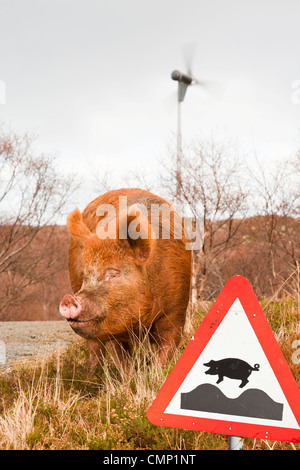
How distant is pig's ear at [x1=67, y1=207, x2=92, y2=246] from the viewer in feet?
13.4

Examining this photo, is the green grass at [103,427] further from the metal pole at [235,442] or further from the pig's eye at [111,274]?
the pig's eye at [111,274]

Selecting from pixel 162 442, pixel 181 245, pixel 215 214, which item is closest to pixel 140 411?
pixel 162 442

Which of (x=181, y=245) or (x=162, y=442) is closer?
(x=162, y=442)

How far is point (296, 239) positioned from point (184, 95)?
674 cm

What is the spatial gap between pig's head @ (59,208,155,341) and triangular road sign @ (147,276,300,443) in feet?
4.79

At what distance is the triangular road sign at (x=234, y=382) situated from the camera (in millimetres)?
2213

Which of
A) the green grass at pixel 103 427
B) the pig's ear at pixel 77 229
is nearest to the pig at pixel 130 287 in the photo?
the pig's ear at pixel 77 229

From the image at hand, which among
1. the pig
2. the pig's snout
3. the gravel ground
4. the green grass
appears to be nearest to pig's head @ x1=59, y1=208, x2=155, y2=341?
the pig

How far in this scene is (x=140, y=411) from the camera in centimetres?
306

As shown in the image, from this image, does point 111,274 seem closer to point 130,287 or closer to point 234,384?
point 130,287

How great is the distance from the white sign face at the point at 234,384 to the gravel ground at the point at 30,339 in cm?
329

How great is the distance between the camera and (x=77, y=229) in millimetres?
4141

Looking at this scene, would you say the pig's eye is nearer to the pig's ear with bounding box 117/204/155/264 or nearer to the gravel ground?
the pig's ear with bounding box 117/204/155/264
